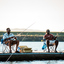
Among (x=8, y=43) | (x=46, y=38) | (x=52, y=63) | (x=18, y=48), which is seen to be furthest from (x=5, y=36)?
(x=52, y=63)

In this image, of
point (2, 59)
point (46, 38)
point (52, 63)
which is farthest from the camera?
point (52, 63)

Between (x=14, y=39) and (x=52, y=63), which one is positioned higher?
(x=14, y=39)

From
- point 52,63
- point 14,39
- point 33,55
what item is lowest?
point 52,63

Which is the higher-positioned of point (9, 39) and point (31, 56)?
point (9, 39)

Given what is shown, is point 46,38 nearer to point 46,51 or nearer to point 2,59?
point 46,51

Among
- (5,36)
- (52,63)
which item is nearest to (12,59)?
(5,36)

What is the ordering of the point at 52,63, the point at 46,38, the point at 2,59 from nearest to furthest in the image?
the point at 2,59 < the point at 46,38 < the point at 52,63

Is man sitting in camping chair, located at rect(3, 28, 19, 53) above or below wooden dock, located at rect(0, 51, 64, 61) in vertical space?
above

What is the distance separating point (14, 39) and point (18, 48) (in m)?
0.41

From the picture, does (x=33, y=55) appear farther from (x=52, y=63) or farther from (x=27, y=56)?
(x=52, y=63)

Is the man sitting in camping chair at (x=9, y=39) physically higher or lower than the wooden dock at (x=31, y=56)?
higher

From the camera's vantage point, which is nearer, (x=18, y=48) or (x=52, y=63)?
(x=18, y=48)

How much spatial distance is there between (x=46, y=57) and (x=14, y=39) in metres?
1.55

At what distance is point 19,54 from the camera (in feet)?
27.2
